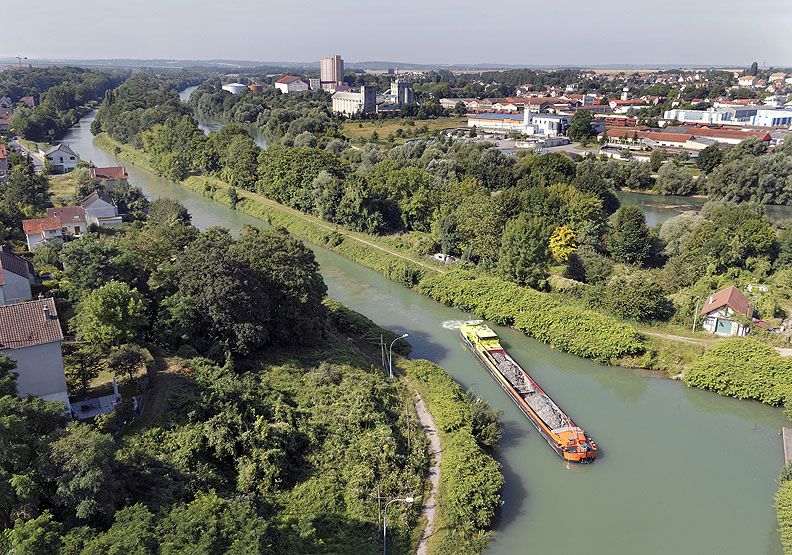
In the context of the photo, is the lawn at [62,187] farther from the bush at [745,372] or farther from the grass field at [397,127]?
the bush at [745,372]

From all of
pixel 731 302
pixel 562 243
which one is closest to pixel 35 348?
pixel 562 243

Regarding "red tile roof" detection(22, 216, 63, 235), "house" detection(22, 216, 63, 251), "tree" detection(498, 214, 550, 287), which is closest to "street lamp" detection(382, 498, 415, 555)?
"tree" detection(498, 214, 550, 287)

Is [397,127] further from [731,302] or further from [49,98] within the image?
[731,302]

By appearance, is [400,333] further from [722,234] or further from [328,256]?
[722,234]

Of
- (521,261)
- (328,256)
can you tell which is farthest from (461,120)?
(521,261)

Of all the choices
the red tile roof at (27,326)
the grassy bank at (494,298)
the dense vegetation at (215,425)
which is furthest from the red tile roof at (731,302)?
the red tile roof at (27,326)

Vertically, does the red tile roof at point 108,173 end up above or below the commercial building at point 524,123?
below

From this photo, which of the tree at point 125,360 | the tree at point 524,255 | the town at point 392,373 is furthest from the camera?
the tree at point 524,255

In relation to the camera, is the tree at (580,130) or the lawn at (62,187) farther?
the tree at (580,130)
